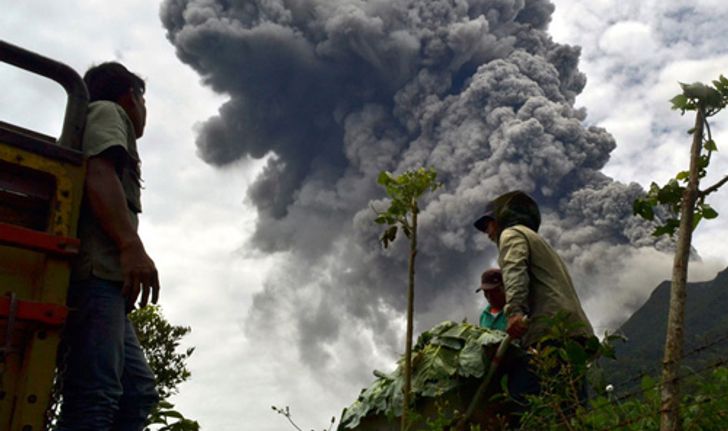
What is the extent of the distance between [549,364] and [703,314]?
88585 mm

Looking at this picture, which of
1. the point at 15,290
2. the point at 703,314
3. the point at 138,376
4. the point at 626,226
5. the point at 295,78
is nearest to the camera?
the point at 15,290

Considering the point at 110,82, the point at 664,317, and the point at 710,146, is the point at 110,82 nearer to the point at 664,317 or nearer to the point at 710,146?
the point at 710,146

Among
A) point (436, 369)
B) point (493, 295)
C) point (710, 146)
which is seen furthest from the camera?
point (493, 295)

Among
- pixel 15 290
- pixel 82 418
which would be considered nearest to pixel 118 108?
pixel 15 290

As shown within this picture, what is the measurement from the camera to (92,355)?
237 centimetres

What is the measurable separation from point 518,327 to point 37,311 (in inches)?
99.2

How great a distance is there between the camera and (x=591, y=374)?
3176mm

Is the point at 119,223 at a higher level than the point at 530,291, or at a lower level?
lower

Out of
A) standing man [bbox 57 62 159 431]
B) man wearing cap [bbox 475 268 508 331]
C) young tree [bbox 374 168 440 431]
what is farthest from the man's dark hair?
man wearing cap [bbox 475 268 508 331]

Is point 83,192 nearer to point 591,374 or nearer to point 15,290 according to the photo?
point 15,290

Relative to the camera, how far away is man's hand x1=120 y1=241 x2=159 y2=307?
97.6 inches

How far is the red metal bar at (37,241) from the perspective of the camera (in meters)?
2.16

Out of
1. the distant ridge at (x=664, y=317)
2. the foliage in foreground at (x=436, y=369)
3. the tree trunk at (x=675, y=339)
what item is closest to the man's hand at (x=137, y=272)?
the tree trunk at (x=675, y=339)

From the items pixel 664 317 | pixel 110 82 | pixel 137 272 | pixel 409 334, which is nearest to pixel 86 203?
pixel 137 272
